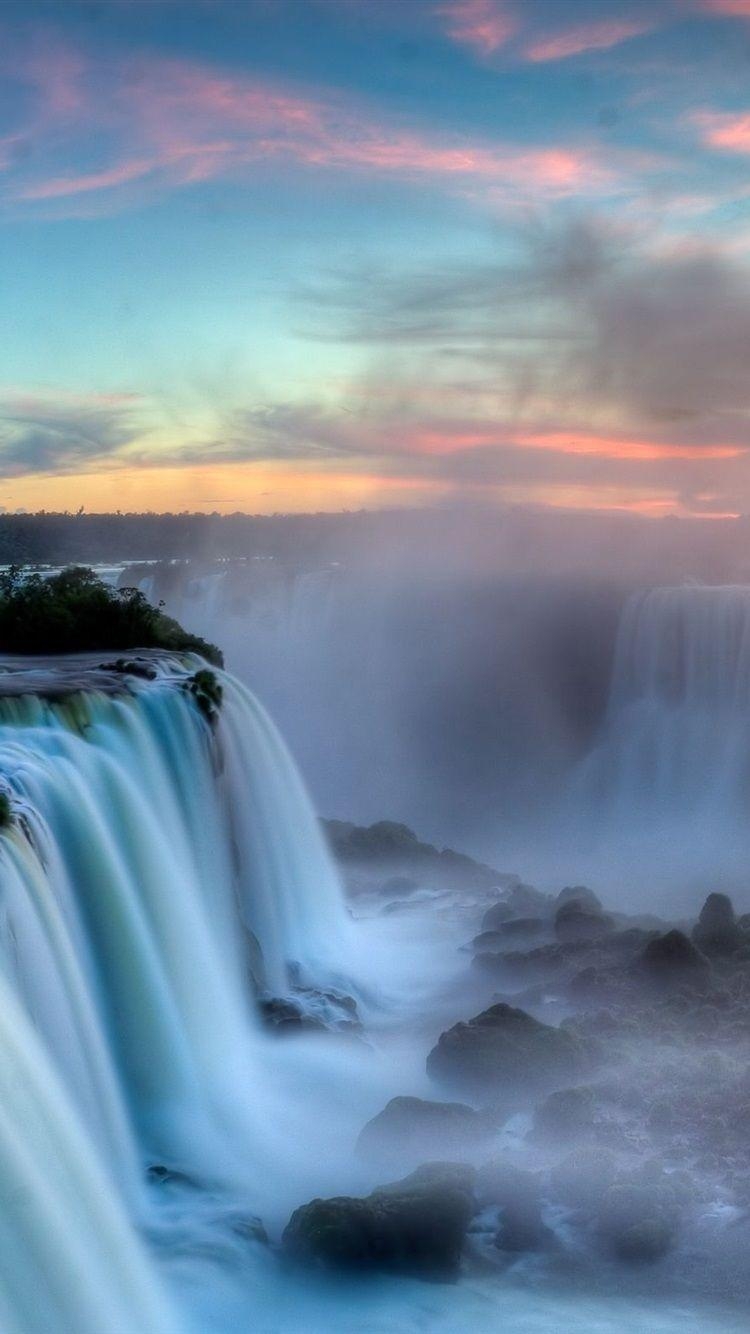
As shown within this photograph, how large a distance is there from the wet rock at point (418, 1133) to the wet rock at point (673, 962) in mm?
5164

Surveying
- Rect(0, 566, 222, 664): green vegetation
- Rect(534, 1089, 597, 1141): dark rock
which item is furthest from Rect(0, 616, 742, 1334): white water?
Rect(0, 566, 222, 664): green vegetation

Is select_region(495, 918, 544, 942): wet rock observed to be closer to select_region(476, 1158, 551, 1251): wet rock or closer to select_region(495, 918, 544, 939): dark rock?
select_region(495, 918, 544, 939): dark rock

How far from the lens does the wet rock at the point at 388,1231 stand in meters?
11.2

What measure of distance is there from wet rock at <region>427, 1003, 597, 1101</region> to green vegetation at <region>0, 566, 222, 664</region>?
9305mm

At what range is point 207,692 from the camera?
18.5 metres

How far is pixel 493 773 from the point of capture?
138 feet

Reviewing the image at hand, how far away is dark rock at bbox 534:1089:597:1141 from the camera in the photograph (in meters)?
13.6

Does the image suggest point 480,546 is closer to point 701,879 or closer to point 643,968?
point 701,879

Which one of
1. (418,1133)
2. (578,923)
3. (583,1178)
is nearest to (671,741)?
(578,923)

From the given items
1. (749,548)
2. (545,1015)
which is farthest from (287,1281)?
(749,548)

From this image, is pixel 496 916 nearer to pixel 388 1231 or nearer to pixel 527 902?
pixel 527 902

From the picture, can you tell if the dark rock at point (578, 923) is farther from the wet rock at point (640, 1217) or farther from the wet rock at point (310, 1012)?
the wet rock at point (640, 1217)

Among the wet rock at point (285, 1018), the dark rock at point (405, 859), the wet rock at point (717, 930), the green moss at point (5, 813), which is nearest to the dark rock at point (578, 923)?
the wet rock at point (717, 930)

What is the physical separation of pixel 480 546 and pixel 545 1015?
142 feet
